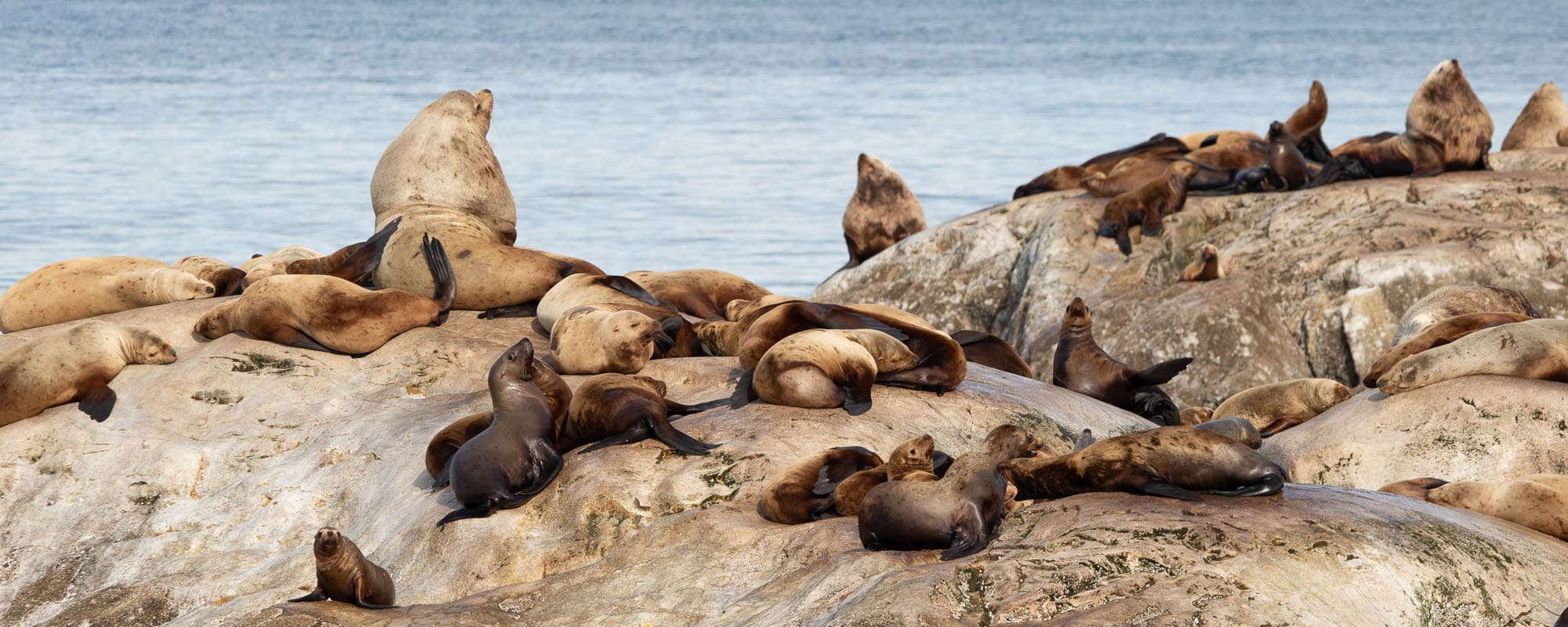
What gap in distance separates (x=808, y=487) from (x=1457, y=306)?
5.88m

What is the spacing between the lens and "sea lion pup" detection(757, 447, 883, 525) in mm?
5746

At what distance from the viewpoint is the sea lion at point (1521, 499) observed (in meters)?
6.04

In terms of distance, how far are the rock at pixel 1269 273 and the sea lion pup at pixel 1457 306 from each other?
102 cm

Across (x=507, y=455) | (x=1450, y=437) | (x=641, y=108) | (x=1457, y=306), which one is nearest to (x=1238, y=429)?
(x=1450, y=437)

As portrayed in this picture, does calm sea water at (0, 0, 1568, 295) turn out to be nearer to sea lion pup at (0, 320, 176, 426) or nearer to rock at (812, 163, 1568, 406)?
rock at (812, 163, 1568, 406)

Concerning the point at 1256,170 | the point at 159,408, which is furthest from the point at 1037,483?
the point at 1256,170

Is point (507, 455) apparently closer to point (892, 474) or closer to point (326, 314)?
point (892, 474)

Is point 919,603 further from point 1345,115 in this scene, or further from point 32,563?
point 1345,115

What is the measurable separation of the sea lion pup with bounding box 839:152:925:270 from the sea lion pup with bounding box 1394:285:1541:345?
6.74 metres

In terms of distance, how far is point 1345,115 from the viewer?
38.1 metres

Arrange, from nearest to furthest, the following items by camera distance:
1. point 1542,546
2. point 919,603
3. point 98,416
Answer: point 919,603, point 1542,546, point 98,416

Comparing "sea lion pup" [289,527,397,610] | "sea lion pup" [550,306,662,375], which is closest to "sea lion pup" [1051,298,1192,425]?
"sea lion pup" [550,306,662,375]

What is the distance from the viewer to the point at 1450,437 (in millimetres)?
7996

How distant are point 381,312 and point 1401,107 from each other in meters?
36.9
